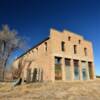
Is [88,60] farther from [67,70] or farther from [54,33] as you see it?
[54,33]

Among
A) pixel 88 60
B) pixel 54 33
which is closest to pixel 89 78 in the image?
pixel 88 60

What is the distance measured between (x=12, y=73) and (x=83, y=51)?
787 inches

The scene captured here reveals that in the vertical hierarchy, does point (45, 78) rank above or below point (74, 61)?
below

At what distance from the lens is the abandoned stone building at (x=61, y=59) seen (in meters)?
24.6

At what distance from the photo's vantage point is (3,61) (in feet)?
102

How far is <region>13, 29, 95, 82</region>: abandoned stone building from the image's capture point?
24609 millimetres

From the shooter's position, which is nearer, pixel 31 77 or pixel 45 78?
pixel 45 78

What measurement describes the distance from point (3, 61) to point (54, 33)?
44.1ft

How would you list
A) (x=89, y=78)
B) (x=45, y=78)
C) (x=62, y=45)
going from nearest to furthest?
(x=45, y=78), (x=62, y=45), (x=89, y=78)

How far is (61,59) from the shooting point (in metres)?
25.5

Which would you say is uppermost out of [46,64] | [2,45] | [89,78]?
[2,45]

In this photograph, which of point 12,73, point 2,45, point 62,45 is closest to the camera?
point 62,45

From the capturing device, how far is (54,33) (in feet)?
83.1

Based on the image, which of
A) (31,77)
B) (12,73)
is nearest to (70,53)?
(31,77)
